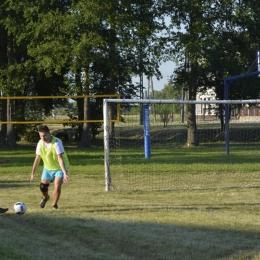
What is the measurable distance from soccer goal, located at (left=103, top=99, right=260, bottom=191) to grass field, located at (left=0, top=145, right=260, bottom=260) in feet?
5.48

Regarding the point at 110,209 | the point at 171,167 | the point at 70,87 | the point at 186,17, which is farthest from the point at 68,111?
the point at 110,209

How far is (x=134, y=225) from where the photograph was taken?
421 inches

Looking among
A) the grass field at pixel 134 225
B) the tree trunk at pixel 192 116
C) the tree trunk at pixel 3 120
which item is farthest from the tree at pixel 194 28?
the grass field at pixel 134 225

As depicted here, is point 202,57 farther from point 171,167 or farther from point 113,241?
point 113,241

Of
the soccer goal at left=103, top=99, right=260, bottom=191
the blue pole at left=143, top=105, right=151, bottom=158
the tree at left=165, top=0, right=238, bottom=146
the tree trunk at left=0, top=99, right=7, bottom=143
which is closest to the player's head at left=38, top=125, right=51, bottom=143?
the soccer goal at left=103, top=99, right=260, bottom=191

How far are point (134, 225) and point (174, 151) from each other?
16967 mm

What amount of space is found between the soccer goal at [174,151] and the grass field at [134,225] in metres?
1.67

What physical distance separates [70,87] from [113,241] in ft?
84.0

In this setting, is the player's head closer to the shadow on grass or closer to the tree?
the shadow on grass

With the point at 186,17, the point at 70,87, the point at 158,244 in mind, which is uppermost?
the point at 186,17

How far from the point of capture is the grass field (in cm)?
881

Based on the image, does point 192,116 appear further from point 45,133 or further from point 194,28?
point 45,133

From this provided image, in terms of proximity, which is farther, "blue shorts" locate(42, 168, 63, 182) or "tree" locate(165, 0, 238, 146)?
"tree" locate(165, 0, 238, 146)

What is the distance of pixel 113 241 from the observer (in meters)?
9.50
